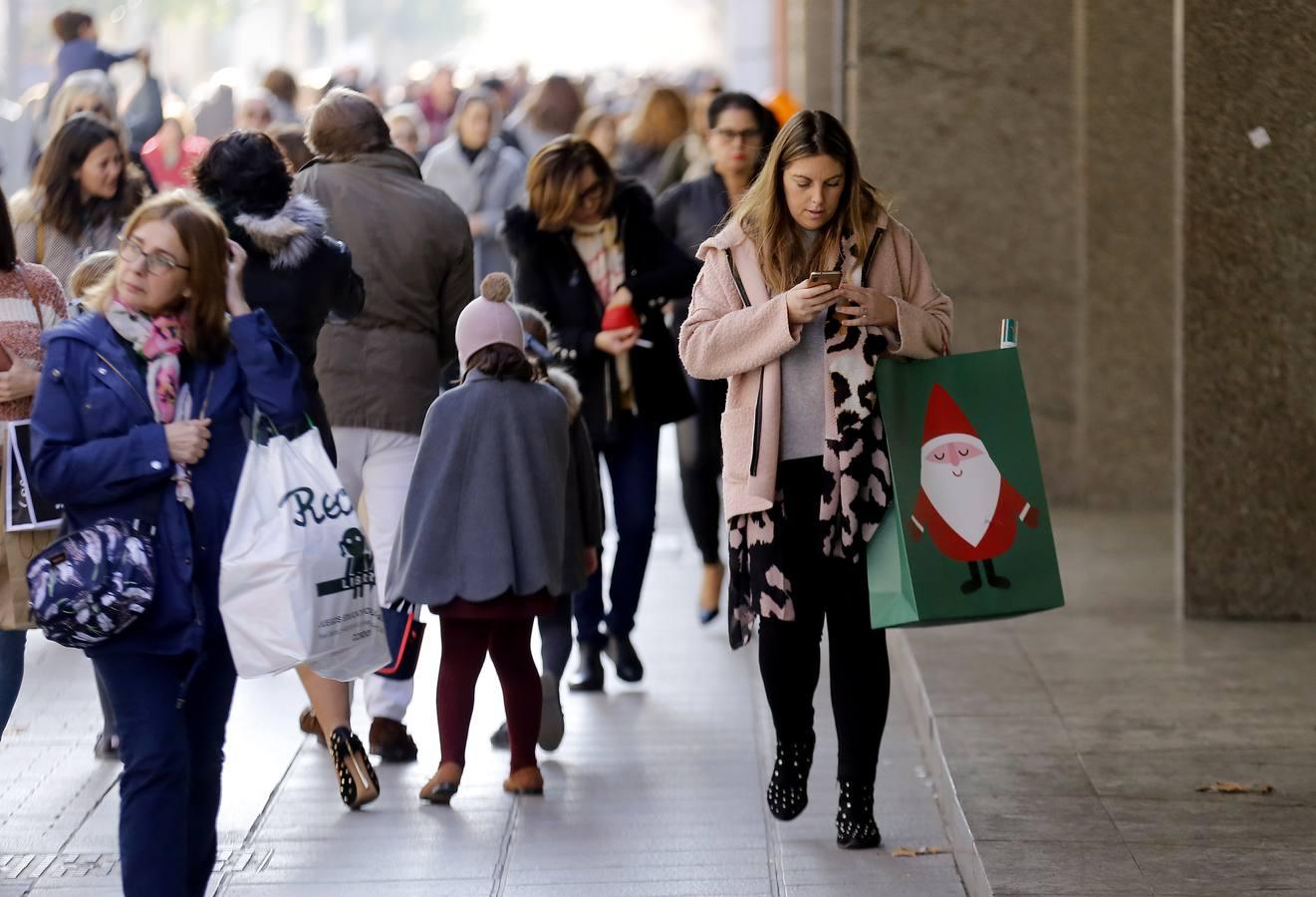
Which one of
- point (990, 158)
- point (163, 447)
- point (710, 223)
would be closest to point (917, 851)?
point (163, 447)

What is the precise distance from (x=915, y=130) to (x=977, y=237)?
30.3 inches

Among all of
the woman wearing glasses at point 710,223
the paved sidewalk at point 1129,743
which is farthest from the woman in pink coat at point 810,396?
the woman wearing glasses at point 710,223

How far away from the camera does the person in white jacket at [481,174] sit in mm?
12180

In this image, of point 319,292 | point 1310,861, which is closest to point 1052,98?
point 319,292

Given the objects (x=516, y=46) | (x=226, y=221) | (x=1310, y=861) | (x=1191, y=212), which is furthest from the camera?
(x=516, y=46)

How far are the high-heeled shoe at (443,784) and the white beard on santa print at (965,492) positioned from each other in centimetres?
182

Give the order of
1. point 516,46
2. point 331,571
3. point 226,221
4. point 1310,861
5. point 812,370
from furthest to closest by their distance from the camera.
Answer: point 516,46 < point 226,221 < point 812,370 < point 1310,861 < point 331,571

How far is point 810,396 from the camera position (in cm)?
545

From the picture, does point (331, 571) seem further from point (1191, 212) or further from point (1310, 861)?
point (1191, 212)

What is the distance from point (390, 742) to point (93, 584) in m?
2.64

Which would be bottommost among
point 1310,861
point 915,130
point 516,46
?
point 1310,861

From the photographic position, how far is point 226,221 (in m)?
6.02

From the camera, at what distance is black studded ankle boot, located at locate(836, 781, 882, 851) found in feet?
18.6

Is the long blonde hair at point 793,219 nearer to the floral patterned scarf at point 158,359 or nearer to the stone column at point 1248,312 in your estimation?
the floral patterned scarf at point 158,359
